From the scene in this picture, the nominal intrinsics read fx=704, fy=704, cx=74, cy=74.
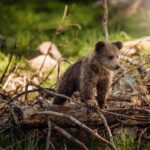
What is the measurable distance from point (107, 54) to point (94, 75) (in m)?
0.28

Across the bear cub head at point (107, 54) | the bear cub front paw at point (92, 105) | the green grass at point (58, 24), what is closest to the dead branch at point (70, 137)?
the bear cub front paw at point (92, 105)

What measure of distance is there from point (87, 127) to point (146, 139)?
2.75 feet

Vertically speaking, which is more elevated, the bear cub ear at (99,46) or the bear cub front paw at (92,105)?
the bear cub ear at (99,46)

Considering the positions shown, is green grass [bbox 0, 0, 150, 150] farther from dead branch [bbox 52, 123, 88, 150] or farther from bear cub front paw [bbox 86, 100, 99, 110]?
dead branch [bbox 52, 123, 88, 150]

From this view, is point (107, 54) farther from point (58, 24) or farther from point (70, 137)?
point (58, 24)

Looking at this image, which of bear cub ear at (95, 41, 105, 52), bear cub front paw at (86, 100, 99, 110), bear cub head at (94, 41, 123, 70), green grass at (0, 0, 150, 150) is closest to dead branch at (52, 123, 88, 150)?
bear cub front paw at (86, 100, 99, 110)

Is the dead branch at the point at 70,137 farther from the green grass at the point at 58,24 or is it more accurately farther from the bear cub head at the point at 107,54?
the green grass at the point at 58,24

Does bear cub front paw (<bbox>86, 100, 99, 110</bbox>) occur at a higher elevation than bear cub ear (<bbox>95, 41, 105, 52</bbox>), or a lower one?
lower

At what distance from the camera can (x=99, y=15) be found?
13641mm

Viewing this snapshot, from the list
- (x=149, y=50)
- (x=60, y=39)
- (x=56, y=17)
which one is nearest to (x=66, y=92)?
(x=149, y=50)

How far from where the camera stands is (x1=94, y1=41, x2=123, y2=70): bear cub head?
6.63 metres

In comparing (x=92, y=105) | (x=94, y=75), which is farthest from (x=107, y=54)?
(x=92, y=105)

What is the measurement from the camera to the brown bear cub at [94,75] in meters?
6.52

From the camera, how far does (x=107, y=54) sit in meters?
6.73
